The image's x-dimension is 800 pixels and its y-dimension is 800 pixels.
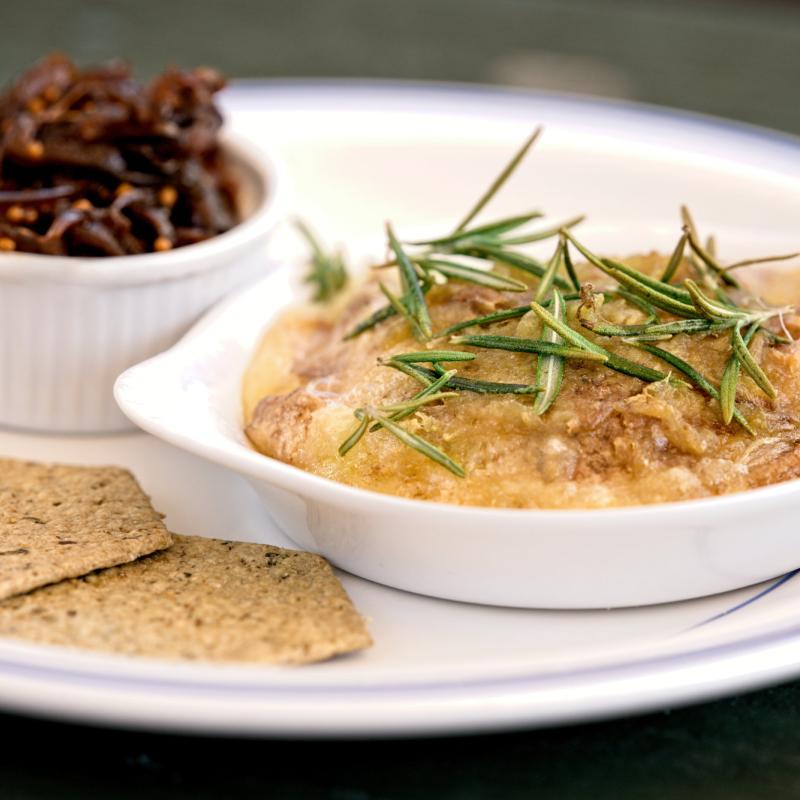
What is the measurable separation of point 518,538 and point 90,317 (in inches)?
60.2

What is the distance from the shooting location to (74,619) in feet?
7.48

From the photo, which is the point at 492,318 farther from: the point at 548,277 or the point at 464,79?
the point at 464,79

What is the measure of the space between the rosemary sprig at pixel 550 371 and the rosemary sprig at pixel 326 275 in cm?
107

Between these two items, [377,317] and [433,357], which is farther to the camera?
[377,317]

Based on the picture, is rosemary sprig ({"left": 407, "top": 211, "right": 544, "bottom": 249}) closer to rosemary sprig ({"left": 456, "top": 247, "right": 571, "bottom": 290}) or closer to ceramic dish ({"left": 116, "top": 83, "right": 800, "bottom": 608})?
rosemary sprig ({"left": 456, "top": 247, "right": 571, "bottom": 290})

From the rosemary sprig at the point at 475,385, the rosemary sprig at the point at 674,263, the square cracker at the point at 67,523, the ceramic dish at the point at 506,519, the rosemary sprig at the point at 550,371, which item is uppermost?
the rosemary sprig at the point at 674,263

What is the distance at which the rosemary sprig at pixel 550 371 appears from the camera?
244 cm

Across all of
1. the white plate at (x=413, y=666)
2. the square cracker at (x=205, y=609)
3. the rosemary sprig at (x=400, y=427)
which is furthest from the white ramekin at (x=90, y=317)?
the rosemary sprig at (x=400, y=427)

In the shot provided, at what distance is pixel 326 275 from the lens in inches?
139

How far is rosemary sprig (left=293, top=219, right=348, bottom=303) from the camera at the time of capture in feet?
11.6

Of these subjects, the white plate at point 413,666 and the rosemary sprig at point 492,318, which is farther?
the rosemary sprig at point 492,318

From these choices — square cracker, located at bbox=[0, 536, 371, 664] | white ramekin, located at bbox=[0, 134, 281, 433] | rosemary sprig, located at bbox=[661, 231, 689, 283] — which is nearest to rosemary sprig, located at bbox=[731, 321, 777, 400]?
rosemary sprig, located at bbox=[661, 231, 689, 283]

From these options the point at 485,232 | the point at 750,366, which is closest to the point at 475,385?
the point at 750,366

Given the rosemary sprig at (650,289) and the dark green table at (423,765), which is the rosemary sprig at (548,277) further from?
the dark green table at (423,765)
